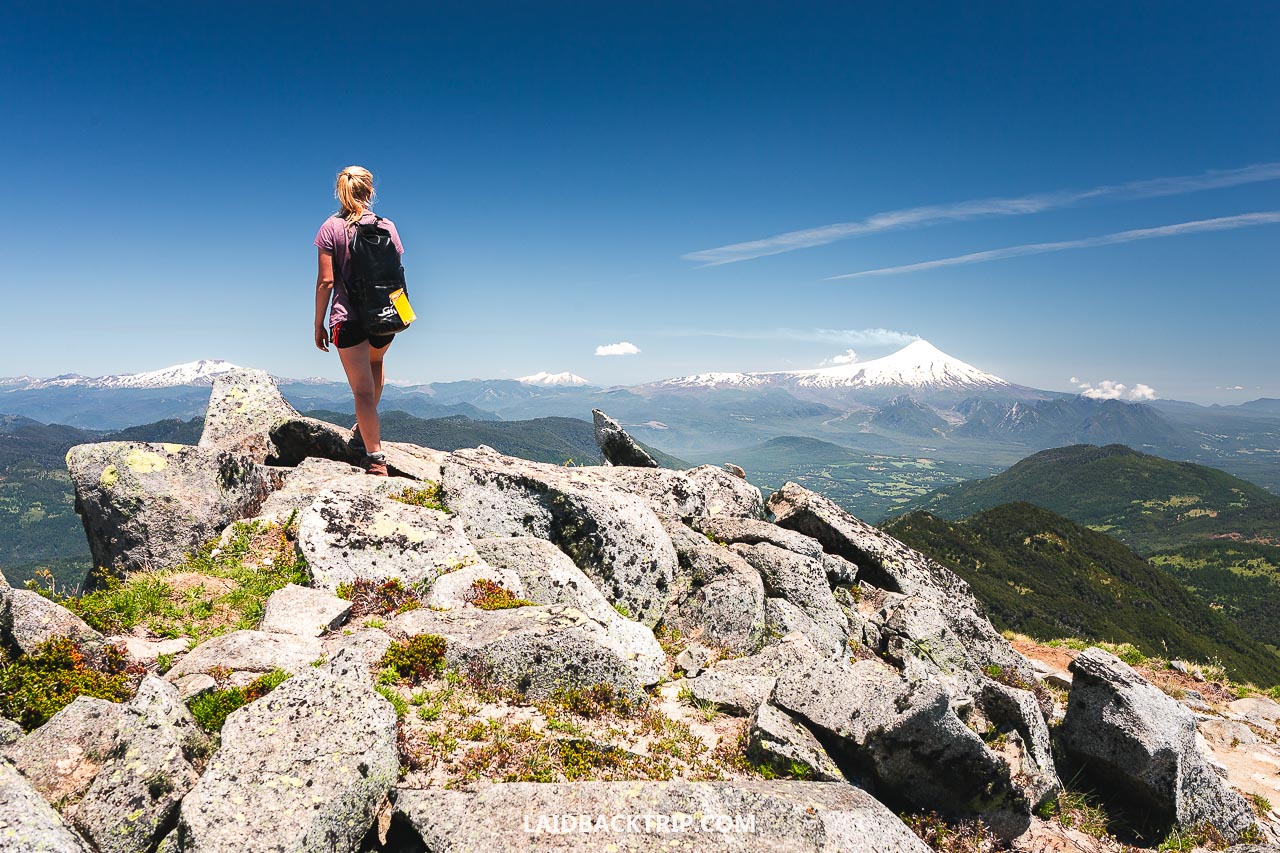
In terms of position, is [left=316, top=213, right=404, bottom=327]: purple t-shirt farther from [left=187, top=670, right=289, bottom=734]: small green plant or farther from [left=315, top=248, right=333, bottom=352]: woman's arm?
[left=187, top=670, right=289, bottom=734]: small green plant

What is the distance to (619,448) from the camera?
72.0 feet

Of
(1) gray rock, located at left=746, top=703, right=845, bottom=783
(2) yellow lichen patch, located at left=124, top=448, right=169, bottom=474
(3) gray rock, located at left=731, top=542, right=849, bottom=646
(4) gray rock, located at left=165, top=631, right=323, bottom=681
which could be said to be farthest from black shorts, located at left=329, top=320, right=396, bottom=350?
(3) gray rock, located at left=731, top=542, right=849, bottom=646

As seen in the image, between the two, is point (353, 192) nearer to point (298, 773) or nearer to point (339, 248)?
point (339, 248)

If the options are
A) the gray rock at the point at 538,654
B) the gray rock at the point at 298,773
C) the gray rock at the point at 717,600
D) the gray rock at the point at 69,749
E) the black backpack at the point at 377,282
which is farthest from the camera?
the gray rock at the point at 717,600

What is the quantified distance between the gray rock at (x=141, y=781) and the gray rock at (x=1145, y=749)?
14857mm

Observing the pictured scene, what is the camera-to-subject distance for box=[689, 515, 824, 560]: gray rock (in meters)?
16.8

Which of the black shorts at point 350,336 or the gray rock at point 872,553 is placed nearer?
the black shorts at point 350,336

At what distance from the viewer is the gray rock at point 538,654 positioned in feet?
27.6

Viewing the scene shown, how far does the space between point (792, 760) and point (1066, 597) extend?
686 feet

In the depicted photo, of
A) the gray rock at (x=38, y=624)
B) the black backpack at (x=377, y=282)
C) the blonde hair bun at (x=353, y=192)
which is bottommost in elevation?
the gray rock at (x=38, y=624)

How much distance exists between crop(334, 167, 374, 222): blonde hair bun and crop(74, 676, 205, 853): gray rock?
837cm

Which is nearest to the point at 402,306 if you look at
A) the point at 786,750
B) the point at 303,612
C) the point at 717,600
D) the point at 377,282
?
the point at 377,282

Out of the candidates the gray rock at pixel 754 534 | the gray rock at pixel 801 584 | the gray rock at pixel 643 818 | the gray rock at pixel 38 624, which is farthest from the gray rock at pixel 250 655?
the gray rock at pixel 754 534

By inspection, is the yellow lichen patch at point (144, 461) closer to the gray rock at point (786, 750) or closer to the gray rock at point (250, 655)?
the gray rock at point (250, 655)
